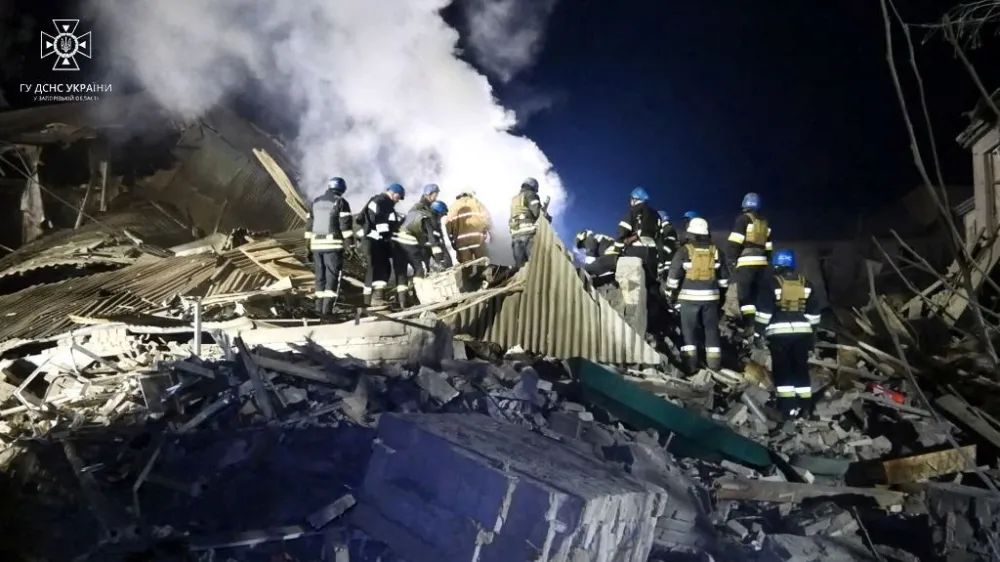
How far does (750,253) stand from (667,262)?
1.66 metres

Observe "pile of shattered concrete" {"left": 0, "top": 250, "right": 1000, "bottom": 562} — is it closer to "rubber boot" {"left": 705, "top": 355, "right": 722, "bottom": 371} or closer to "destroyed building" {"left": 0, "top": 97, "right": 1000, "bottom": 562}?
"destroyed building" {"left": 0, "top": 97, "right": 1000, "bottom": 562}

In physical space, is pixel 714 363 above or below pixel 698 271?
below

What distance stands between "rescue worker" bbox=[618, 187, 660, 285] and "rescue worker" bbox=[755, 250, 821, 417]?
1657mm

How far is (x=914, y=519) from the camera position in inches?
168

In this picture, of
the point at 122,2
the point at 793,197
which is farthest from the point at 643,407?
the point at 793,197

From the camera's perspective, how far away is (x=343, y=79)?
13.5 m

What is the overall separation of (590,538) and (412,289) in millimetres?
5798

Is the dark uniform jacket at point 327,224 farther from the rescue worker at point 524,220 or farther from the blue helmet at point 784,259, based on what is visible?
the blue helmet at point 784,259

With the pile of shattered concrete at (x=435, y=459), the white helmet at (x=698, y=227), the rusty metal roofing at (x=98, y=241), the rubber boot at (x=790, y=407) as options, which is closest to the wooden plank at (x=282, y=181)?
the rusty metal roofing at (x=98, y=241)

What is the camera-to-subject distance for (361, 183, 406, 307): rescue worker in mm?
7719

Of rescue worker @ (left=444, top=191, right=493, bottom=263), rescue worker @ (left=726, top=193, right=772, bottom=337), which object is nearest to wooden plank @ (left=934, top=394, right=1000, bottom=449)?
rescue worker @ (left=726, top=193, right=772, bottom=337)

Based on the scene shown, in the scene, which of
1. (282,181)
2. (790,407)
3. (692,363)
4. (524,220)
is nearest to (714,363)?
(692,363)

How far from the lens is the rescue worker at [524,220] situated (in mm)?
8500

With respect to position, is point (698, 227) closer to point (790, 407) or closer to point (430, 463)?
point (790, 407)
